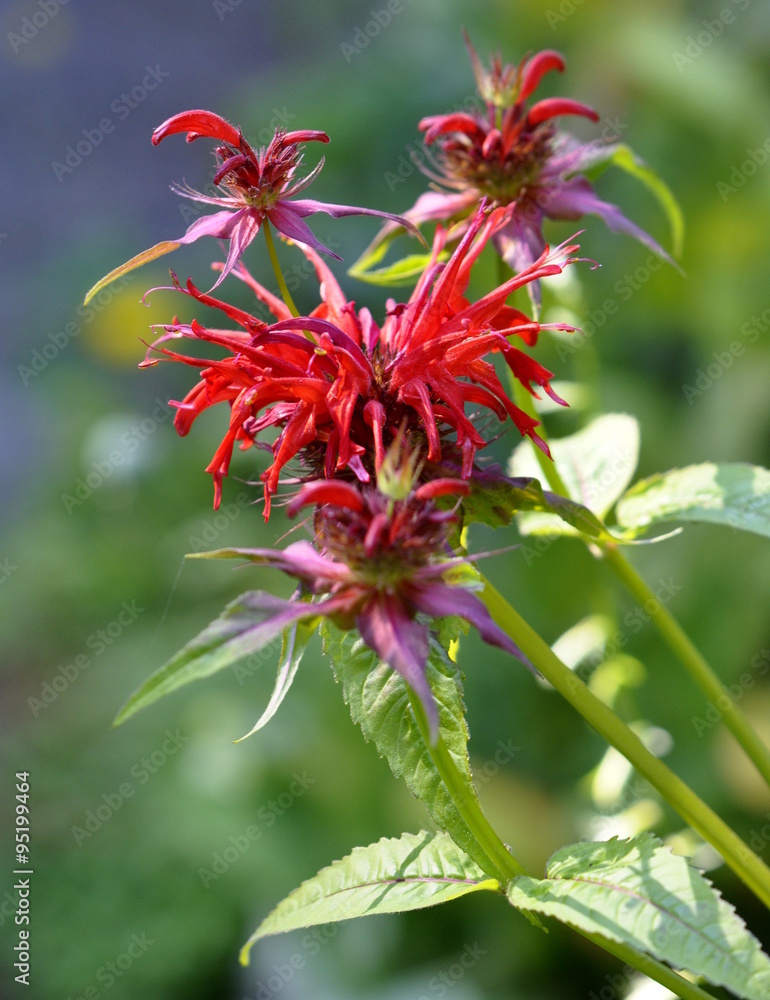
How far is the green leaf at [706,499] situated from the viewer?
0.88 metres

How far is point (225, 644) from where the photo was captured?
1.90 feet

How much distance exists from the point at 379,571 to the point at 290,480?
0.17 m

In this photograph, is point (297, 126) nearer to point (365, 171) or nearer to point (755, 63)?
point (365, 171)

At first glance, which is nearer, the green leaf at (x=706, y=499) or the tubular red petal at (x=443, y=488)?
the tubular red petal at (x=443, y=488)

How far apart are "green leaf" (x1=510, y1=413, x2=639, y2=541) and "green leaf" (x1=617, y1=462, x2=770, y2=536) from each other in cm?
3

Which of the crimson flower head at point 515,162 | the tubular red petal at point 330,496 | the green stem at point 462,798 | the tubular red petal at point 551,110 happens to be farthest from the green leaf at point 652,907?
the tubular red petal at point 551,110

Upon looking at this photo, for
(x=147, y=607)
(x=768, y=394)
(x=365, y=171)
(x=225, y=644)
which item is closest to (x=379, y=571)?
(x=225, y=644)

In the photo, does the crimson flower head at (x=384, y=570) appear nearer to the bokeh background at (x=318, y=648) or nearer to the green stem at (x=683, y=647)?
the green stem at (x=683, y=647)

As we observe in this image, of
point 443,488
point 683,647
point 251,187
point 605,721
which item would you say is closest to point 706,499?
point 683,647

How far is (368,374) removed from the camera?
73 centimetres

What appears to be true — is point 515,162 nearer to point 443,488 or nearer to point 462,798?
point 443,488

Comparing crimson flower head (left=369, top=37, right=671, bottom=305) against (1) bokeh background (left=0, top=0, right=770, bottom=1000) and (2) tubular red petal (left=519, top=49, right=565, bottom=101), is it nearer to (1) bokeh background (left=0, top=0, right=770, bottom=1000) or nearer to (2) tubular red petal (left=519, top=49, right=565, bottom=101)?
(2) tubular red petal (left=519, top=49, right=565, bottom=101)

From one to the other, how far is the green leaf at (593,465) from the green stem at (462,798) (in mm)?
365

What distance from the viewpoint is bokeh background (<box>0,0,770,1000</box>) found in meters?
2.16
